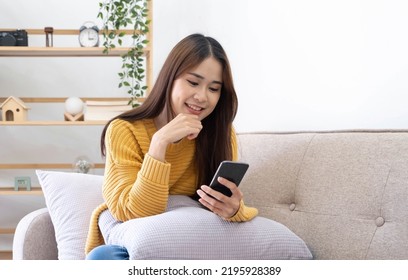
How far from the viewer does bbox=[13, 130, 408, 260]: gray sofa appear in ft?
3.86

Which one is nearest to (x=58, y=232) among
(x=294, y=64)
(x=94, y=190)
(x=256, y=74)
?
(x=94, y=190)

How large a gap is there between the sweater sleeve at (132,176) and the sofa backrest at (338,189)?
0.32 metres

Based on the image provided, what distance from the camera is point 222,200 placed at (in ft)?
4.11

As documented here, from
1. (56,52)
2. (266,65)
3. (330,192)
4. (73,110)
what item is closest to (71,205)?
(330,192)

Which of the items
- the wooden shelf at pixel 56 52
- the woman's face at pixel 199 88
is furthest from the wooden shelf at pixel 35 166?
the woman's face at pixel 199 88

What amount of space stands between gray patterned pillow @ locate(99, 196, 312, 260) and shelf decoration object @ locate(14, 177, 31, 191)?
1.82m

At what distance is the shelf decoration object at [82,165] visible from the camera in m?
2.99

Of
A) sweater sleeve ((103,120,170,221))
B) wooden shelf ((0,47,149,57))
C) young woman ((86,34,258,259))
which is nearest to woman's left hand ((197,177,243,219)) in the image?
young woman ((86,34,258,259))

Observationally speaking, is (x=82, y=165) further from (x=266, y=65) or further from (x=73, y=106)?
(x=266, y=65)

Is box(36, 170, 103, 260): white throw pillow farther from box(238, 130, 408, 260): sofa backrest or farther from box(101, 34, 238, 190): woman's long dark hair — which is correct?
box(238, 130, 408, 260): sofa backrest

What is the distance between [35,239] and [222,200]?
1.94ft

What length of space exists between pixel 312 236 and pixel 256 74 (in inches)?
42.1

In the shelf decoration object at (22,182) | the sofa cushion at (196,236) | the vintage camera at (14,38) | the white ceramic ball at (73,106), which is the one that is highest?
the vintage camera at (14,38)

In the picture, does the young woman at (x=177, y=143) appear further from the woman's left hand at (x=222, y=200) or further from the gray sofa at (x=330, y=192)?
the gray sofa at (x=330, y=192)
